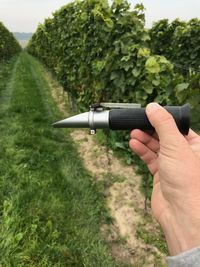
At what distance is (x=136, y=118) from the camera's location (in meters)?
1.60

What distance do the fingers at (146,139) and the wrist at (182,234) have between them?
480 mm

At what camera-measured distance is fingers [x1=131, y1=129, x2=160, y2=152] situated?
190 cm

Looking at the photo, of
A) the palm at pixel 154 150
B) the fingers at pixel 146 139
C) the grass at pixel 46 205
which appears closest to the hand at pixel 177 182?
the palm at pixel 154 150

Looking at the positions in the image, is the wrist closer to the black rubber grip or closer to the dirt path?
the black rubber grip

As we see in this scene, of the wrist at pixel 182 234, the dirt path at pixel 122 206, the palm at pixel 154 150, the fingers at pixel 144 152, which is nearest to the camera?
the wrist at pixel 182 234

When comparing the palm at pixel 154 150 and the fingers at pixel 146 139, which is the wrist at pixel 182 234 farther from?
the fingers at pixel 146 139

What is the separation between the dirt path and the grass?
0.16 m

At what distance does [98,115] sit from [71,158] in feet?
14.9

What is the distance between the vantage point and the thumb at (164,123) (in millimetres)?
1533

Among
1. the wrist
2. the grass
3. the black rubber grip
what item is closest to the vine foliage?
the grass

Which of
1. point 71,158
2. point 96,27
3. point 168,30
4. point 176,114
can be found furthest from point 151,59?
point 168,30

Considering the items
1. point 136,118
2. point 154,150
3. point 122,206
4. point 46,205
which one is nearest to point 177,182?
point 136,118

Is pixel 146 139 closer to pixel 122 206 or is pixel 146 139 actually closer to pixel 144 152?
pixel 144 152

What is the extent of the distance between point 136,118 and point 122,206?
325 centimetres
